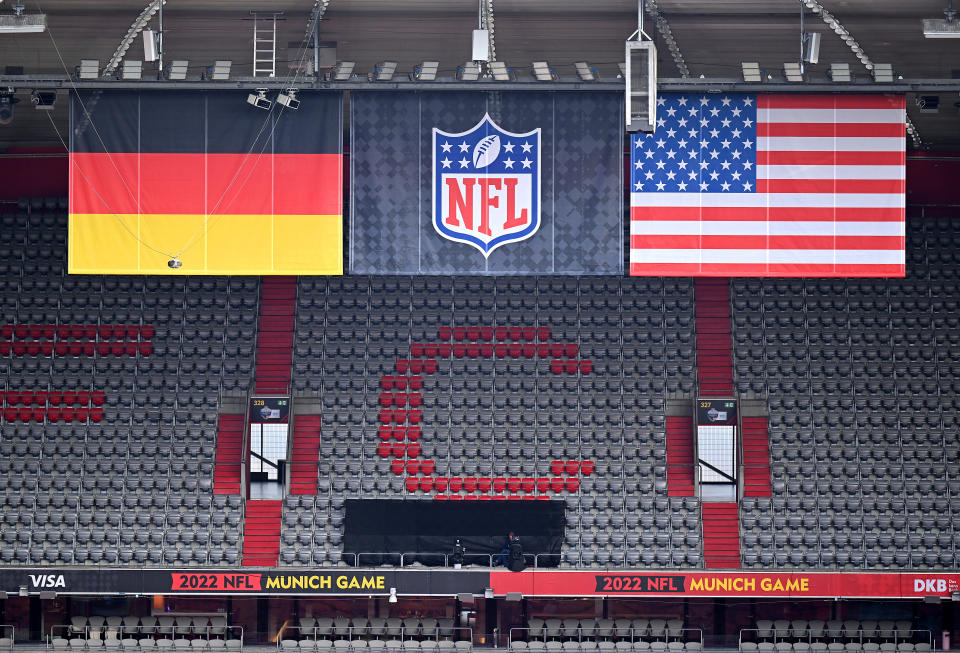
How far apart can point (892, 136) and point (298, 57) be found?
34.5 ft

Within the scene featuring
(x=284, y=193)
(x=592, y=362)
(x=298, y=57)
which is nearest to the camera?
(x=284, y=193)

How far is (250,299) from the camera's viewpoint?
27.5 metres

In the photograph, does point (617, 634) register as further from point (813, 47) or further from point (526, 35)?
point (526, 35)

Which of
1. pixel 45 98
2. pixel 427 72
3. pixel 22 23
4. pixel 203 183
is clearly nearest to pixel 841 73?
pixel 427 72

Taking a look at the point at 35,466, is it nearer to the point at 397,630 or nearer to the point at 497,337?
the point at 397,630

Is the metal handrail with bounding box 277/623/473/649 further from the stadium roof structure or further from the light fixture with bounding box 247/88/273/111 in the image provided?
the stadium roof structure

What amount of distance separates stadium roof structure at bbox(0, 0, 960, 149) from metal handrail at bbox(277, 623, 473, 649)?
1008cm

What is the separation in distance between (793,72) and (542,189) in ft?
15.0

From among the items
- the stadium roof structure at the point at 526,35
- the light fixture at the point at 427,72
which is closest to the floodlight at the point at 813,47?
the stadium roof structure at the point at 526,35

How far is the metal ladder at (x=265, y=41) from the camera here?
23000mm

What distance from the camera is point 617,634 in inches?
942

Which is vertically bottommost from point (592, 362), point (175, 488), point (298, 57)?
point (175, 488)

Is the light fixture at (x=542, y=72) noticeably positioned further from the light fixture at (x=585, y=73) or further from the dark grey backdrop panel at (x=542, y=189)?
the light fixture at (x=585, y=73)

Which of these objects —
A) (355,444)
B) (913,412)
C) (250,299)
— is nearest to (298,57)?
(250,299)
